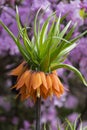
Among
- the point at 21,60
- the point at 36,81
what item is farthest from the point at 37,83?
the point at 21,60

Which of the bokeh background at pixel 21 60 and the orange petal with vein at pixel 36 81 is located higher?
the orange petal with vein at pixel 36 81

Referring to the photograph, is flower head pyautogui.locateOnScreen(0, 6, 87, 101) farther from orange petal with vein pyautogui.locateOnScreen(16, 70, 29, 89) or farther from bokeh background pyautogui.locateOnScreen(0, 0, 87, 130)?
bokeh background pyautogui.locateOnScreen(0, 0, 87, 130)

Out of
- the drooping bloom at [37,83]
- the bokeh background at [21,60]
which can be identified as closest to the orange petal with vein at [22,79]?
the drooping bloom at [37,83]

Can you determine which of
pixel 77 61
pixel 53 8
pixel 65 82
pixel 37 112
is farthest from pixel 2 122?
pixel 37 112

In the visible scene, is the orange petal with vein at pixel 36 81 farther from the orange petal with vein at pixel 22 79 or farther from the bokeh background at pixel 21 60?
the bokeh background at pixel 21 60

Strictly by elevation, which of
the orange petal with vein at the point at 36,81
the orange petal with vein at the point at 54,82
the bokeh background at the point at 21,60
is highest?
the orange petal with vein at the point at 36,81

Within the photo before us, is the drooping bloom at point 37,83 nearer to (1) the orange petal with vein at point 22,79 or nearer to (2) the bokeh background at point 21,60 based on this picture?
(1) the orange petal with vein at point 22,79

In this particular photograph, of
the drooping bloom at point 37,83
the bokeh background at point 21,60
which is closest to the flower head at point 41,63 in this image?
the drooping bloom at point 37,83

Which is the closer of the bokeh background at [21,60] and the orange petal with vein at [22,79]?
the orange petal with vein at [22,79]

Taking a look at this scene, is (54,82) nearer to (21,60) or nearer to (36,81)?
(36,81)

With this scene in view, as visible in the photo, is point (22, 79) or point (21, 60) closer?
point (22, 79)
